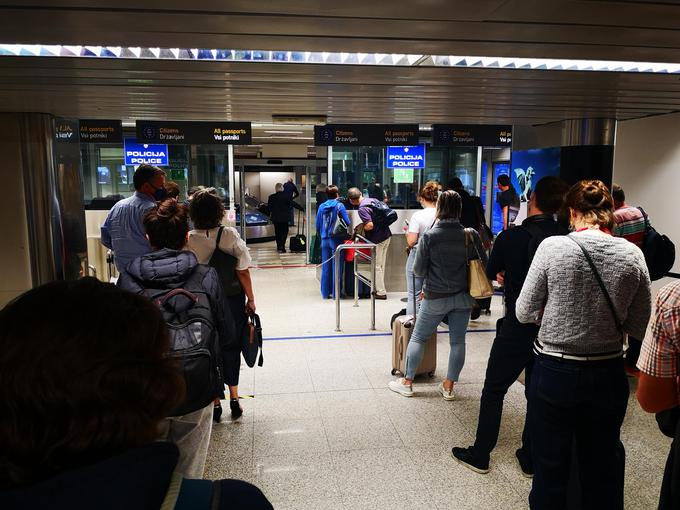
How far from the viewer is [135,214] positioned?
15.2ft

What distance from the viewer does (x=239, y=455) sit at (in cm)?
367

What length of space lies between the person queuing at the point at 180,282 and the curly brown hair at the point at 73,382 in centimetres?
155

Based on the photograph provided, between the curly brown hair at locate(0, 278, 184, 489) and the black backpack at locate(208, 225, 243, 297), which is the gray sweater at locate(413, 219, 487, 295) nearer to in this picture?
the black backpack at locate(208, 225, 243, 297)

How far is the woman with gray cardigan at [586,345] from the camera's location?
7.50ft

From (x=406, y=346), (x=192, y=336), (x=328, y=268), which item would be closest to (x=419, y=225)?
(x=406, y=346)

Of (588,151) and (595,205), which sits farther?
(588,151)

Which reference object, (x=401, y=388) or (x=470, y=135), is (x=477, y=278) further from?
(x=470, y=135)

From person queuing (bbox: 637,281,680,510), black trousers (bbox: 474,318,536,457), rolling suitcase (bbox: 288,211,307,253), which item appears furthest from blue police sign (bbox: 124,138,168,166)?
person queuing (bbox: 637,281,680,510)

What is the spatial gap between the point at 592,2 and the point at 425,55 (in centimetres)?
132

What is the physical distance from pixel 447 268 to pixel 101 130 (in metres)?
6.03

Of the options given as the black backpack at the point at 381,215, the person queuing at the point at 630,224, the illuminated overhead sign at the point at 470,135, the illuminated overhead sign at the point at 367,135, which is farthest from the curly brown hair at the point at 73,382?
the illuminated overhead sign at the point at 470,135

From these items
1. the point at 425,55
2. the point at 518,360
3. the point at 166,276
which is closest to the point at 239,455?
the point at 166,276

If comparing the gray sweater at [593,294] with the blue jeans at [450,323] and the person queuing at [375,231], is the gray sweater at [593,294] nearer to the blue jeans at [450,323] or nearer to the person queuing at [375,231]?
the blue jeans at [450,323]

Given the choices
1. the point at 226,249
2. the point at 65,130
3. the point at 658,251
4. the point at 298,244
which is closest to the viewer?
the point at 226,249
